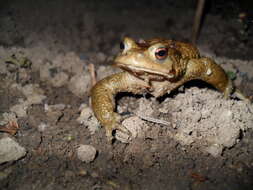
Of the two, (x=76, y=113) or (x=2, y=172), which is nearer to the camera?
(x=2, y=172)

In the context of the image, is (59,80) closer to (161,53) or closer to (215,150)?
(161,53)

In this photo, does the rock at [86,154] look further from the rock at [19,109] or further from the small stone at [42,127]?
the rock at [19,109]

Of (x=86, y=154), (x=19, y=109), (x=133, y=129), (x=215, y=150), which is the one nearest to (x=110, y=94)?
(x=133, y=129)

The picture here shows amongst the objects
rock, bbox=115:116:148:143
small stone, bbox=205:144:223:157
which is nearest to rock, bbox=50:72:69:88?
rock, bbox=115:116:148:143

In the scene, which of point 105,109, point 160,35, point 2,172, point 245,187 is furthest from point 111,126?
point 160,35

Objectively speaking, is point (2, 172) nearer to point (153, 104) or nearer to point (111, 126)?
point (111, 126)

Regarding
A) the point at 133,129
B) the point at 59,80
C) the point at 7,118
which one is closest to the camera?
the point at 133,129
